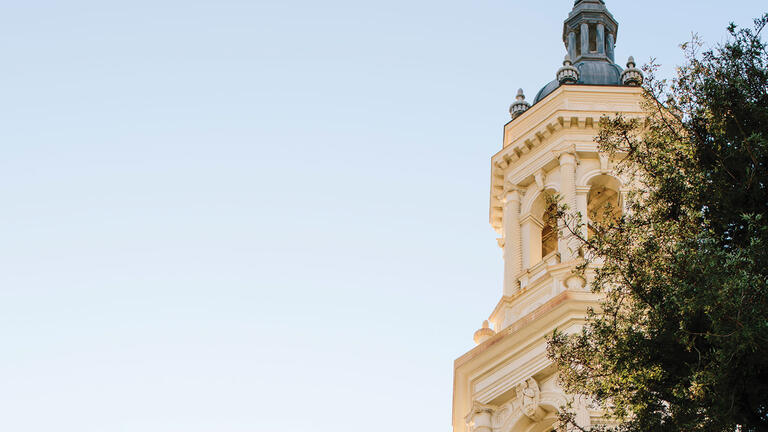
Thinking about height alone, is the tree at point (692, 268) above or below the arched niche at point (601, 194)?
below

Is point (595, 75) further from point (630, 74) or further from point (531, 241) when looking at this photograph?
point (531, 241)

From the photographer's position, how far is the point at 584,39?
1551 inches

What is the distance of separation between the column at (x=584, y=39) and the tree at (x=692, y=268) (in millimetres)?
19652

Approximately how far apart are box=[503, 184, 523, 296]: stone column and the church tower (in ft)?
0.12

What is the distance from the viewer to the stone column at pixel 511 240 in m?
32.4

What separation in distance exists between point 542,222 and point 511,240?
3.78 ft

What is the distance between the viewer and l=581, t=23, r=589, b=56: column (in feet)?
128

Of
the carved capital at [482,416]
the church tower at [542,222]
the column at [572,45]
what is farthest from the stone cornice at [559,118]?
the carved capital at [482,416]

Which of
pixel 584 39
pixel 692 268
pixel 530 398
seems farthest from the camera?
pixel 584 39

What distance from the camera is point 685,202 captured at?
1797 centimetres

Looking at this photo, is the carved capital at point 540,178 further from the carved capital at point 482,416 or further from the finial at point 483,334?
the carved capital at point 482,416

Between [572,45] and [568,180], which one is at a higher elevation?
[572,45]

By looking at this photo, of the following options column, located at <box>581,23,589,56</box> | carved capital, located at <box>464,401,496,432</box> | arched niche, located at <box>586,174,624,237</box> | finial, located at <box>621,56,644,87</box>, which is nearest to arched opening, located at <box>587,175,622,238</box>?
arched niche, located at <box>586,174,624,237</box>

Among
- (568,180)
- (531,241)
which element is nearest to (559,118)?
(568,180)
